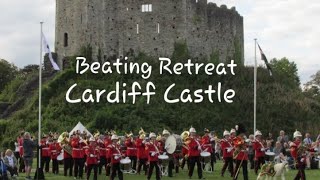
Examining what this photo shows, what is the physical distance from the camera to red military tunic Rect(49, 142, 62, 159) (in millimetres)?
32800

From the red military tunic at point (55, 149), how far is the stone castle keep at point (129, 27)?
31.5 meters

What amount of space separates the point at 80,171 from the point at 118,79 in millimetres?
31913

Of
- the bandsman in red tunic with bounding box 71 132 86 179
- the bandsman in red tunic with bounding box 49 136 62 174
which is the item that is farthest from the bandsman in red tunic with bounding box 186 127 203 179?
the bandsman in red tunic with bounding box 49 136 62 174

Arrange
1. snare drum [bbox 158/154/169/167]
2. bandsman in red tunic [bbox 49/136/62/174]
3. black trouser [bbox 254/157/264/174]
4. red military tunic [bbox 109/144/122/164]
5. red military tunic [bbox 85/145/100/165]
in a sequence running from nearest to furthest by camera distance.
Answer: red military tunic [bbox 109/144/122/164] → red military tunic [bbox 85/145/100/165] → snare drum [bbox 158/154/169/167] → black trouser [bbox 254/157/264/174] → bandsman in red tunic [bbox 49/136/62/174]

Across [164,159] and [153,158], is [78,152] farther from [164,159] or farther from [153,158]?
[164,159]

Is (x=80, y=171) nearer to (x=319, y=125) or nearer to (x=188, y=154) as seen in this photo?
(x=188, y=154)

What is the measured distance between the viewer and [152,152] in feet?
92.8

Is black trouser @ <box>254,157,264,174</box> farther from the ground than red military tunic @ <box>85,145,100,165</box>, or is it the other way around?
red military tunic @ <box>85,145,100,165</box>

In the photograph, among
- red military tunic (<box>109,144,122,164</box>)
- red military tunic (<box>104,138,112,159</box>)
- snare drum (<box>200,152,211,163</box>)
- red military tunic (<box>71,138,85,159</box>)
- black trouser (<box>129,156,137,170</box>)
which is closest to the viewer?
red military tunic (<box>109,144,122,164</box>)

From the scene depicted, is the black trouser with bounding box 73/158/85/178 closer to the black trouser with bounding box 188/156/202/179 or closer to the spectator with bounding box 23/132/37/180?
the spectator with bounding box 23/132/37/180

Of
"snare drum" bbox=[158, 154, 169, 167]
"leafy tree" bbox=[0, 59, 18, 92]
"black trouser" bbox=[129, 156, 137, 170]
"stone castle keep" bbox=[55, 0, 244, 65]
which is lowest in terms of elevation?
"black trouser" bbox=[129, 156, 137, 170]

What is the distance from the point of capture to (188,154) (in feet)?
97.2

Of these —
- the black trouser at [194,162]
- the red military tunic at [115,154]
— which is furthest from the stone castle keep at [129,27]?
the red military tunic at [115,154]

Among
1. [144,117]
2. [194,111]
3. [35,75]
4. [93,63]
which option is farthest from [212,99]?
[35,75]
